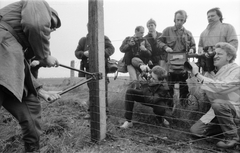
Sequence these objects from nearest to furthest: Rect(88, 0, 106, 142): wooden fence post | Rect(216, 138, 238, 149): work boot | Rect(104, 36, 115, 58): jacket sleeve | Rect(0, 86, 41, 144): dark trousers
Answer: Rect(0, 86, 41, 144): dark trousers, Rect(216, 138, 238, 149): work boot, Rect(88, 0, 106, 142): wooden fence post, Rect(104, 36, 115, 58): jacket sleeve

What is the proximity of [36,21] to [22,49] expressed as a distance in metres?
0.31

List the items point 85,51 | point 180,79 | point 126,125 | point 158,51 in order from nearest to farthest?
point 126,125
point 180,79
point 85,51
point 158,51

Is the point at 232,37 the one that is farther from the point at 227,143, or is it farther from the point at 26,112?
the point at 26,112

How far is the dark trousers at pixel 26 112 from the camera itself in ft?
6.00

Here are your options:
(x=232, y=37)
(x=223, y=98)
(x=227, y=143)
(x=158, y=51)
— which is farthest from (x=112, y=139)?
(x=232, y=37)

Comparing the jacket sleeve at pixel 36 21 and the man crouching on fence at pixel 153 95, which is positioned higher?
the jacket sleeve at pixel 36 21

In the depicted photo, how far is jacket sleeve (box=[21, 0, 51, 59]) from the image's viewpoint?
1619mm

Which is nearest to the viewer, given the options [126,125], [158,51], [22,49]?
[22,49]

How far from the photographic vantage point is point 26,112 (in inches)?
72.9

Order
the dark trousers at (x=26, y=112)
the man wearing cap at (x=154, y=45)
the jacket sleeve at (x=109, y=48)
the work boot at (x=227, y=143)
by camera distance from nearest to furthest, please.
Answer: the dark trousers at (x=26, y=112) → the work boot at (x=227, y=143) → the jacket sleeve at (x=109, y=48) → the man wearing cap at (x=154, y=45)

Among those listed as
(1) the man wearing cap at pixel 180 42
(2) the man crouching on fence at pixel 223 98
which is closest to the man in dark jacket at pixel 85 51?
(1) the man wearing cap at pixel 180 42

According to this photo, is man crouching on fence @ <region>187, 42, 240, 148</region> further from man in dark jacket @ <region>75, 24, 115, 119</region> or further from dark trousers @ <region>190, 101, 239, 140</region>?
man in dark jacket @ <region>75, 24, 115, 119</region>

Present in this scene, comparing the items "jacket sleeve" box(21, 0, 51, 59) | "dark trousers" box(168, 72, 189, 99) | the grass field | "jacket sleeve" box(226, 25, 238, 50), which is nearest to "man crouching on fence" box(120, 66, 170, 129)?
the grass field

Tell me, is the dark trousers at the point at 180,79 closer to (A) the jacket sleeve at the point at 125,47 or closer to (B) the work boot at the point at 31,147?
(A) the jacket sleeve at the point at 125,47
